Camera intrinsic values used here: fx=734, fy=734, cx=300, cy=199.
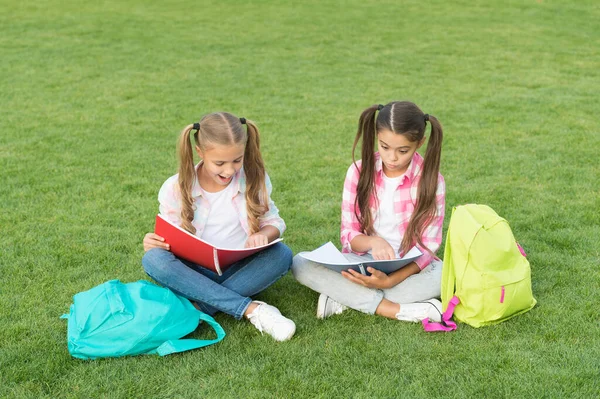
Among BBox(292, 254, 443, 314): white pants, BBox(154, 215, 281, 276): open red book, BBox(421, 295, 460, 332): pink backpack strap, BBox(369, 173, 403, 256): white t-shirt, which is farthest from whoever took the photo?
BBox(369, 173, 403, 256): white t-shirt

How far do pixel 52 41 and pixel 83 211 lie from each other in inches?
303

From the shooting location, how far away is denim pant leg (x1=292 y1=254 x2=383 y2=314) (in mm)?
3668

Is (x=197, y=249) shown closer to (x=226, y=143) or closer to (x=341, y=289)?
(x=226, y=143)

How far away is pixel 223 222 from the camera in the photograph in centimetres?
379

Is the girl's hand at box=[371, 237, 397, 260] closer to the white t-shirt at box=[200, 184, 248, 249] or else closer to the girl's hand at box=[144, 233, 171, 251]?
the white t-shirt at box=[200, 184, 248, 249]

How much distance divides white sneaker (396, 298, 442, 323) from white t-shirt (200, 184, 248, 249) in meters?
0.89

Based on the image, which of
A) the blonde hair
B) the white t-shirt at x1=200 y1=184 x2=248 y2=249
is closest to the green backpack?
the blonde hair

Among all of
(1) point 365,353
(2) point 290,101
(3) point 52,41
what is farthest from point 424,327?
(3) point 52,41

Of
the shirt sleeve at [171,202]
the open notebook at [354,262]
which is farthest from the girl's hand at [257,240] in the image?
the shirt sleeve at [171,202]

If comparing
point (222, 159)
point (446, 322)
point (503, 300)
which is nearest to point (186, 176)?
point (222, 159)

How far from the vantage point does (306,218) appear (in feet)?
16.5

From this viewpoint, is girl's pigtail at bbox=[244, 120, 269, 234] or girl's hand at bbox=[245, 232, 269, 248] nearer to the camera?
girl's hand at bbox=[245, 232, 269, 248]

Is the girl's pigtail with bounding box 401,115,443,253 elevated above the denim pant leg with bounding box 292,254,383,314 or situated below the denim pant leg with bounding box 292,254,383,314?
above

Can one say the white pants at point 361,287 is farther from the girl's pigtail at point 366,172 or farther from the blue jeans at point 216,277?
the girl's pigtail at point 366,172
